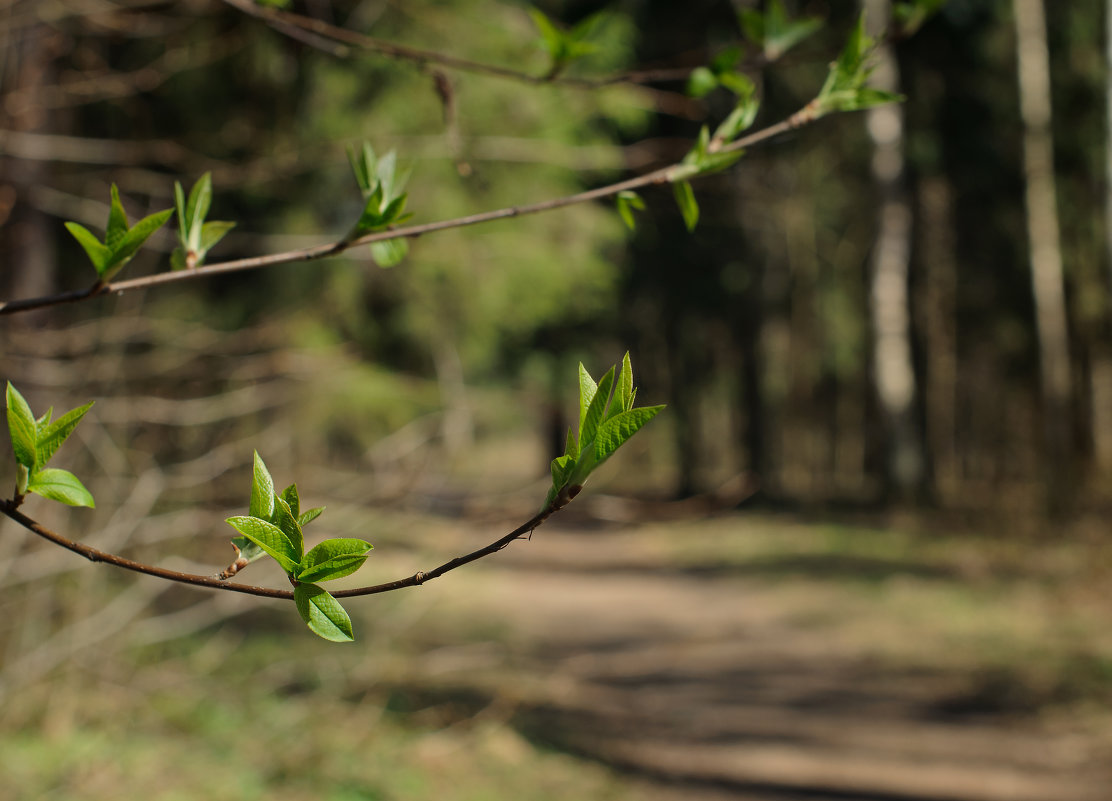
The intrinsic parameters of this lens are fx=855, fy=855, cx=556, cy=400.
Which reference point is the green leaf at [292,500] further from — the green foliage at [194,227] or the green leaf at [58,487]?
the green foliage at [194,227]

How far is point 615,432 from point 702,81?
34.3 inches

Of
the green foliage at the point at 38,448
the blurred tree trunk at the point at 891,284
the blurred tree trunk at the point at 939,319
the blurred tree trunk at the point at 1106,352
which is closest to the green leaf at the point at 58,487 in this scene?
the green foliage at the point at 38,448

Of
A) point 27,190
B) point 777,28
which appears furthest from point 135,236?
point 27,190

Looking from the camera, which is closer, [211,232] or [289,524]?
[289,524]

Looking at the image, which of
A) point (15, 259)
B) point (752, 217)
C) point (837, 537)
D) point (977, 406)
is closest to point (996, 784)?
point (15, 259)

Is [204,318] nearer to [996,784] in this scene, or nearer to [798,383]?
[996,784]

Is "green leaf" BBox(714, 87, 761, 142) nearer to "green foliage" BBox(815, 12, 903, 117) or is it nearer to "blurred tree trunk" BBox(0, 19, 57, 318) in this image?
"green foliage" BBox(815, 12, 903, 117)

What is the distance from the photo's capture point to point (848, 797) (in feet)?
16.0

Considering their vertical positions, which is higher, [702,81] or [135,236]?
[702,81]

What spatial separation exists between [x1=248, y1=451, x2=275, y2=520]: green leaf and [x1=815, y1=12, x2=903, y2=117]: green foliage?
766 millimetres

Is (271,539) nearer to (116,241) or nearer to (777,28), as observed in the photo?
(116,241)

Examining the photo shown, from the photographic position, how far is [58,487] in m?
0.68

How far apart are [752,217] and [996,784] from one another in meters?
16.8

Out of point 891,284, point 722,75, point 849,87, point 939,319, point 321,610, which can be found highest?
point 939,319
